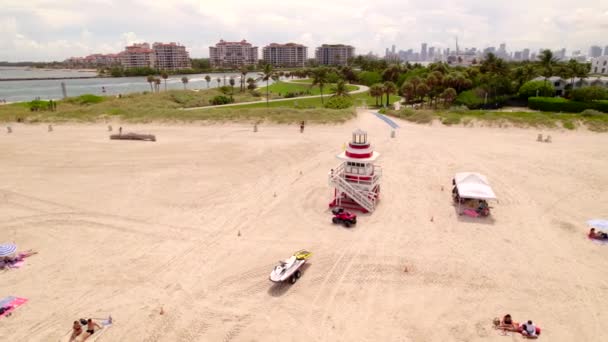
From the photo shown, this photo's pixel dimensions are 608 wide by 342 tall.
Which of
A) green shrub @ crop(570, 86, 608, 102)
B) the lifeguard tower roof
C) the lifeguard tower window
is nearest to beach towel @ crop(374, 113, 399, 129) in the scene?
the lifeguard tower window

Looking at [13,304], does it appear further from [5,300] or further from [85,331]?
[85,331]

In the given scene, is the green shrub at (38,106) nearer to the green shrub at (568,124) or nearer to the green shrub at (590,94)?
the green shrub at (568,124)

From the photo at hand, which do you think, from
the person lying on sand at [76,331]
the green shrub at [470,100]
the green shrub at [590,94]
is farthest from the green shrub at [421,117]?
the person lying on sand at [76,331]

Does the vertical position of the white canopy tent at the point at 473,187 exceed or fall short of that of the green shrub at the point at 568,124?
it falls short

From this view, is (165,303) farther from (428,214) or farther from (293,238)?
(428,214)

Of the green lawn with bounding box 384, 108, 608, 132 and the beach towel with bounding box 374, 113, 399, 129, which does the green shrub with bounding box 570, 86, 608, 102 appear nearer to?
the green lawn with bounding box 384, 108, 608, 132
